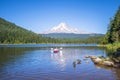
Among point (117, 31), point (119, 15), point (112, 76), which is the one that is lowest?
point (112, 76)

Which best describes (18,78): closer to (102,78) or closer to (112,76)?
(102,78)

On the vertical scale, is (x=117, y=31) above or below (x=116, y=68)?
above

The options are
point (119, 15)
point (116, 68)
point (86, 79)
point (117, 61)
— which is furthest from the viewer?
point (119, 15)

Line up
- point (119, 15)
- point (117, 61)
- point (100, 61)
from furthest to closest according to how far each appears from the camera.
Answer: point (119, 15)
point (100, 61)
point (117, 61)

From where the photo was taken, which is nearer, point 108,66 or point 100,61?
point 108,66

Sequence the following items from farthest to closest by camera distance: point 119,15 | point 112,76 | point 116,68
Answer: point 119,15 < point 116,68 < point 112,76

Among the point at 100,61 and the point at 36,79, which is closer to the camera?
the point at 36,79

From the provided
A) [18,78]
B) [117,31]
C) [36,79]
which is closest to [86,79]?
[36,79]

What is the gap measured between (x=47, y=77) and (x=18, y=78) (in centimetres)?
388

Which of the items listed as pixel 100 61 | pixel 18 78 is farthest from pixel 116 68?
pixel 18 78

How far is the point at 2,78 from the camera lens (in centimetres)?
2650

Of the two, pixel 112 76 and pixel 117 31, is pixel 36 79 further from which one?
pixel 117 31

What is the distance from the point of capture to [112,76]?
92.5ft

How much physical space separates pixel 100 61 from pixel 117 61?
3669mm
